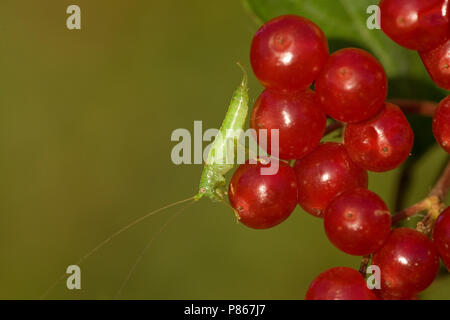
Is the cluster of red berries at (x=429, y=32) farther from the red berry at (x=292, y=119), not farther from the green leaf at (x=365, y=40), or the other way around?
the green leaf at (x=365, y=40)

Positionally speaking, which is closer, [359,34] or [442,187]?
[442,187]

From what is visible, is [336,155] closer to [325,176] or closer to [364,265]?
[325,176]

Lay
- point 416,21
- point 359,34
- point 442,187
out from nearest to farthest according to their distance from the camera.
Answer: point 416,21 < point 442,187 < point 359,34

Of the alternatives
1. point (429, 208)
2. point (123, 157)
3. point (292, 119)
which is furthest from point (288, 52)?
point (123, 157)

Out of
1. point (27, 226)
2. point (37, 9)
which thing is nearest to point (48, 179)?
point (27, 226)

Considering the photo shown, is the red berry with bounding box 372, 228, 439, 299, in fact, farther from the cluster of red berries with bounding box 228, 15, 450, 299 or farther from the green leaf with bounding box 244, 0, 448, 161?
the green leaf with bounding box 244, 0, 448, 161
